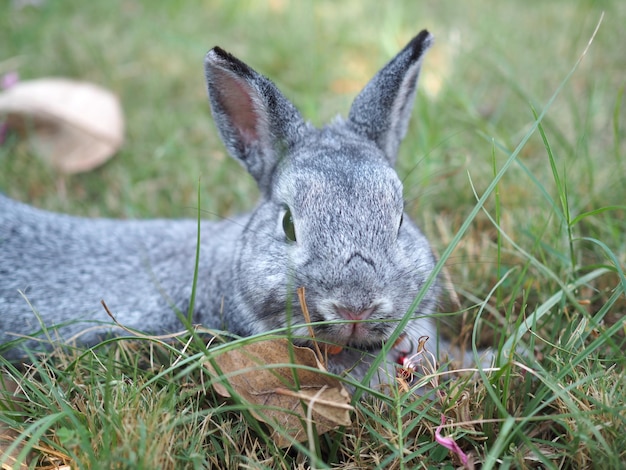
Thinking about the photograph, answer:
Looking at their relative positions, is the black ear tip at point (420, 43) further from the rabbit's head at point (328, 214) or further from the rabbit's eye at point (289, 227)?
the rabbit's eye at point (289, 227)

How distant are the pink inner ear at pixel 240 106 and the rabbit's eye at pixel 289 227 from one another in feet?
2.24

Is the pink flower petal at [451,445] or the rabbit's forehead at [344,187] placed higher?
the rabbit's forehead at [344,187]

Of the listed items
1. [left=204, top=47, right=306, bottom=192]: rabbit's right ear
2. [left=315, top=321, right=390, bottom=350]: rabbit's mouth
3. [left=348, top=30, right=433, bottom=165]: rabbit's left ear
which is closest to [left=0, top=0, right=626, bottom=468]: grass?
[left=315, top=321, right=390, bottom=350]: rabbit's mouth

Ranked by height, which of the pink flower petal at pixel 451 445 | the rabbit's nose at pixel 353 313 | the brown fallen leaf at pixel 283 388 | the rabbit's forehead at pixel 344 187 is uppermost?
the rabbit's forehead at pixel 344 187

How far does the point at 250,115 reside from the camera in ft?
11.6

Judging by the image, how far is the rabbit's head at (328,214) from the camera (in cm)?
271

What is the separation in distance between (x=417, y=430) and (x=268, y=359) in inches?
28.8

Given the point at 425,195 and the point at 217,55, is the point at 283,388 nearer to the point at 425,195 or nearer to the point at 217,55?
the point at 217,55

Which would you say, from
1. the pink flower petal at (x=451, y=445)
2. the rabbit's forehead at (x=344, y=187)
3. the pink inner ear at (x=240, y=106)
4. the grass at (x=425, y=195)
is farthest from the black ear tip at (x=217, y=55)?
the pink flower petal at (x=451, y=445)

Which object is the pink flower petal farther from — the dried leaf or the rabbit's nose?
the dried leaf

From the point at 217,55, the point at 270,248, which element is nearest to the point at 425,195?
the point at 270,248

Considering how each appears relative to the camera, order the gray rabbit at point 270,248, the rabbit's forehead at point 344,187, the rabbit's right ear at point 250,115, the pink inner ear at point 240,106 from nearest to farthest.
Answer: the gray rabbit at point 270,248, the rabbit's forehead at point 344,187, the rabbit's right ear at point 250,115, the pink inner ear at point 240,106

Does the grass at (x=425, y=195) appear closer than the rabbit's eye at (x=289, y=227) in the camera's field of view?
Yes

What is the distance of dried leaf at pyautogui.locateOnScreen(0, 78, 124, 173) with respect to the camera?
16.6 feet
